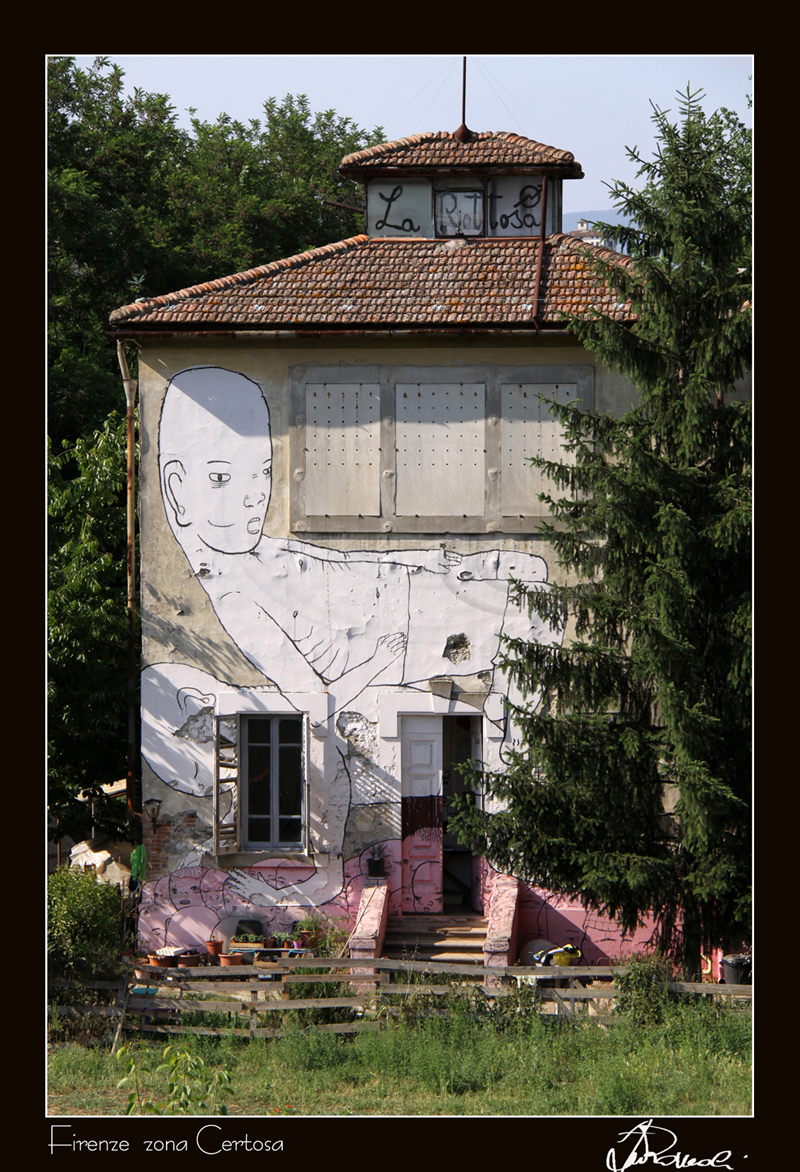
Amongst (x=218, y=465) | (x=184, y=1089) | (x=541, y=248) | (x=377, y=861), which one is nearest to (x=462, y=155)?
(x=541, y=248)

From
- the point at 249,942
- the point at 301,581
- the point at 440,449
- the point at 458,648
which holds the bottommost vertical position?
the point at 249,942

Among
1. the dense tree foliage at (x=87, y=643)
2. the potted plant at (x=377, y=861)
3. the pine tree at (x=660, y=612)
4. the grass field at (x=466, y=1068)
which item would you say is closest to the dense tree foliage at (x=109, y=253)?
the dense tree foliage at (x=87, y=643)

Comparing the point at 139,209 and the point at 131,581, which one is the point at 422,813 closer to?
the point at 131,581

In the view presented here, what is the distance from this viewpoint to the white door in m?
13.5

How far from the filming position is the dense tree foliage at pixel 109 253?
47.1ft

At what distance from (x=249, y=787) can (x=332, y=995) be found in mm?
2858

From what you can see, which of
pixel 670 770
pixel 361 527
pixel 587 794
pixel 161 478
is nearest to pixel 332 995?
pixel 587 794

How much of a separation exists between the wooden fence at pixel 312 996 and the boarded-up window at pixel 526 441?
5127mm

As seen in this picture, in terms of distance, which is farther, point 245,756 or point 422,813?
point 245,756

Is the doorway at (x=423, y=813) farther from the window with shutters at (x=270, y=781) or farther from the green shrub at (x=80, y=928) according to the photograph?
the green shrub at (x=80, y=928)

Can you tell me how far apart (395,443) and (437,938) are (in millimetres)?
5702

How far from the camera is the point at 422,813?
44.4ft

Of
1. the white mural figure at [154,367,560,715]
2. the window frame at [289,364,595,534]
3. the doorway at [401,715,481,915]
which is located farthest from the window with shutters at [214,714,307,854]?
the window frame at [289,364,595,534]

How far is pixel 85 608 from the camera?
14102mm
